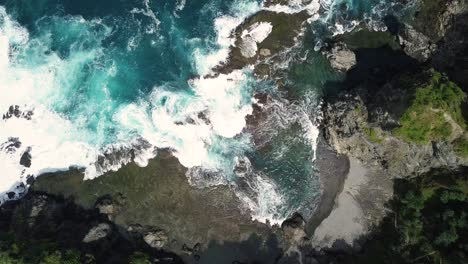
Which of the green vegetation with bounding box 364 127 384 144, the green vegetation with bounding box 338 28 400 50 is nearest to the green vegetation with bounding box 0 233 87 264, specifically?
the green vegetation with bounding box 364 127 384 144

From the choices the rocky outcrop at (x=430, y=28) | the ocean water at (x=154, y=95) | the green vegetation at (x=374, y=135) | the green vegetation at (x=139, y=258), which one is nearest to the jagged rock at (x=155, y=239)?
the green vegetation at (x=139, y=258)

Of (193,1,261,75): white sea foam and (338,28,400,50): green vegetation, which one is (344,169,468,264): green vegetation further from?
(193,1,261,75): white sea foam

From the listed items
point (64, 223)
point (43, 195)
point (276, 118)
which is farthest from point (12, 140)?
point (276, 118)

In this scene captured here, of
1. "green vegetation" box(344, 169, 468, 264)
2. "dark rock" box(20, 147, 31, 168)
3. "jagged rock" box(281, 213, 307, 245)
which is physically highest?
"dark rock" box(20, 147, 31, 168)

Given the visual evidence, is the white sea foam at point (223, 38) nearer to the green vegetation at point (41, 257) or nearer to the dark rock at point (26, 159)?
the dark rock at point (26, 159)

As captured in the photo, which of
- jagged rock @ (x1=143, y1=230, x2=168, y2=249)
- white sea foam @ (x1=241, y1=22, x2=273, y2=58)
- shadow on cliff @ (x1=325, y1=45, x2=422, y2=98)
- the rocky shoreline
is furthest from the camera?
white sea foam @ (x1=241, y1=22, x2=273, y2=58)
